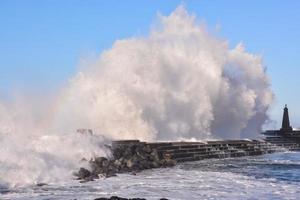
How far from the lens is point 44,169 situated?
18.6 m

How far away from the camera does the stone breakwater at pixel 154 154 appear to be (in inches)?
788

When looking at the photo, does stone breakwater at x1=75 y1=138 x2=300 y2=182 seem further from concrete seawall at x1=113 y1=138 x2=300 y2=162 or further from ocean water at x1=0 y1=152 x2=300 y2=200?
ocean water at x1=0 y1=152 x2=300 y2=200

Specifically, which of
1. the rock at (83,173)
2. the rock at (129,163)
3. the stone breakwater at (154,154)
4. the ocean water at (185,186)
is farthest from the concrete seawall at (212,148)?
the rock at (83,173)

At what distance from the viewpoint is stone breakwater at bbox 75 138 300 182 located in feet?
65.7

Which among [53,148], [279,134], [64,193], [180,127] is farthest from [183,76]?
[64,193]

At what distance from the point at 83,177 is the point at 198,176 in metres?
3.94

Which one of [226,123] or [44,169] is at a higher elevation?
[226,123]

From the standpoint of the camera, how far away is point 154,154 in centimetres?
2327

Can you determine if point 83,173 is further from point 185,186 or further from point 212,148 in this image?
point 212,148

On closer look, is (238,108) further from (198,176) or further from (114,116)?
(198,176)

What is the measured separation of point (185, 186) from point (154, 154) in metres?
6.70

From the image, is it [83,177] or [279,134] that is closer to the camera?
[83,177]

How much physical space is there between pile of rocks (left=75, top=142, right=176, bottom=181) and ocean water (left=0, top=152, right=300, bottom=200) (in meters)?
Result: 0.64

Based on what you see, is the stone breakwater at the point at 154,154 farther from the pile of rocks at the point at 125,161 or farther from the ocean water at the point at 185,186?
the ocean water at the point at 185,186
